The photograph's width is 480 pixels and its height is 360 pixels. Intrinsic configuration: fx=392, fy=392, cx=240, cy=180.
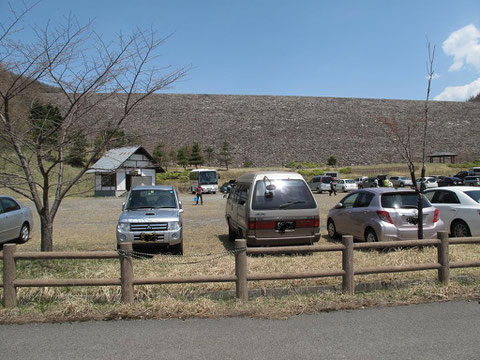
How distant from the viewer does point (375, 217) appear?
8.73 meters

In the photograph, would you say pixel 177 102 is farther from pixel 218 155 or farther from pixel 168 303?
pixel 168 303

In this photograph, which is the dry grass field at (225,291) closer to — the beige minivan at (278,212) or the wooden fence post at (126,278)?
the wooden fence post at (126,278)

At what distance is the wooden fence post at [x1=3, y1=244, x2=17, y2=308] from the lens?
17.8 ft

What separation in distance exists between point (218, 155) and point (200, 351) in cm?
6583

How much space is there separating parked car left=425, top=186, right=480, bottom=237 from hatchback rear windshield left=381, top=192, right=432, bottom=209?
58.0 inches

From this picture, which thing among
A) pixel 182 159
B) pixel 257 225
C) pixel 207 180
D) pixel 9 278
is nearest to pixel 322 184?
pixel 207 180

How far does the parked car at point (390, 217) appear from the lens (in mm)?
8477

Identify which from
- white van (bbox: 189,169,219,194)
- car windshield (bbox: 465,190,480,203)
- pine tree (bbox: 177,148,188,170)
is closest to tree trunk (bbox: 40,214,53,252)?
car windshield (bbox: 465,190,480,203)

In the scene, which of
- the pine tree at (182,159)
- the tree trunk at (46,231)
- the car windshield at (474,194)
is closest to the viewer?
the tree trunk at (46,231)

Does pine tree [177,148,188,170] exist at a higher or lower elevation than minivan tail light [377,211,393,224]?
higher

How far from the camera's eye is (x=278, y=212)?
8.23 meters

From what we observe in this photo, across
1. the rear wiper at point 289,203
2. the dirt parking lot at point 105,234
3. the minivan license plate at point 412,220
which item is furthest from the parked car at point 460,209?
the rear wiper at point 289,203

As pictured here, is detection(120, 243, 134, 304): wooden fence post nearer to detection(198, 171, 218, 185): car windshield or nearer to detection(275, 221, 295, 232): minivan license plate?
detection(275, 221, 295, 232): minivan license plate

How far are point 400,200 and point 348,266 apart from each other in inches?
148
